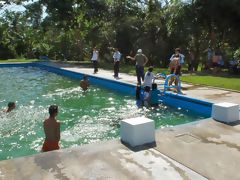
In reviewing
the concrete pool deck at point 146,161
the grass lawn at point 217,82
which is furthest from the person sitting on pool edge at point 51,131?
the grass lawn at point 217,82

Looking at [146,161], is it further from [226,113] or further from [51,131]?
[226,113]

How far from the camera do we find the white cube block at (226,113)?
313 inches

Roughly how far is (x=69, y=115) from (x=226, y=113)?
5.60 meters

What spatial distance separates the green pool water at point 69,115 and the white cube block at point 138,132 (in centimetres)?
221

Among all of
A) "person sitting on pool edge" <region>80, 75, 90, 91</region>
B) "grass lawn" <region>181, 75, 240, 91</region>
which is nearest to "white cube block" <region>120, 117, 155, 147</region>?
"grass lawn" <region>181, 75, 240, 91</region>

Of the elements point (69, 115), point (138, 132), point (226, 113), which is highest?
point (226, 113)

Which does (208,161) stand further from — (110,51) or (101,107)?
(110,51)

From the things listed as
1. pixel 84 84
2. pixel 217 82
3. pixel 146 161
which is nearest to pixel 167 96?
pixel 217 82

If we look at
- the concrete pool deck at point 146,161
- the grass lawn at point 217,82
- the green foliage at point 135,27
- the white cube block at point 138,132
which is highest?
the green foliage at point 135,27

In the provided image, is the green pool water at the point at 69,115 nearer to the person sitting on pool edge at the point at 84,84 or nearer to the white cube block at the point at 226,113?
the person sitting on pool edge at the point at 84,84

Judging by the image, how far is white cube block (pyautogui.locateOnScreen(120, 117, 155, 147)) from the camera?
20.9 ft

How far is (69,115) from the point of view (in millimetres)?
11383

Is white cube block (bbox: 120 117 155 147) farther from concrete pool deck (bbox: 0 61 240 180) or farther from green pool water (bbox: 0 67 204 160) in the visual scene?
green pool water (bbox: 0 67 204 160)

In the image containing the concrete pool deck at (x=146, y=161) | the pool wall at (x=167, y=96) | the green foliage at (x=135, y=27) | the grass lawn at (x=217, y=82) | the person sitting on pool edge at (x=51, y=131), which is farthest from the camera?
the green foliage at (x=135, y=27)
